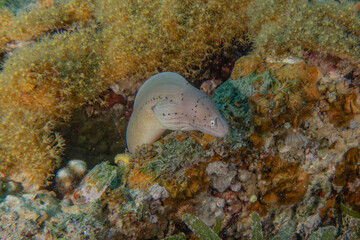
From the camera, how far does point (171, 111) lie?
2490 millimetres

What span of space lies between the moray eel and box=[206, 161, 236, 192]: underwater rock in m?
0.46

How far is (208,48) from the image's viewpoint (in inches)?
137

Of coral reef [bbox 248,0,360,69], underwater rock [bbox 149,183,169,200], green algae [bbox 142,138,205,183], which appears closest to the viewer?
underwater rock [bbox 149,183,169,200]

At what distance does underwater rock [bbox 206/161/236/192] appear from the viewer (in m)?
2.45

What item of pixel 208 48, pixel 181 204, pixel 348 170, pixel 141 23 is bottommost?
pixel 348 170

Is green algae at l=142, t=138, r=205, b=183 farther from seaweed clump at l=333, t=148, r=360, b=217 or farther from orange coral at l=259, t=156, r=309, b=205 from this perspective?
seaweed clump at l=333, t=148, r=360, b=217

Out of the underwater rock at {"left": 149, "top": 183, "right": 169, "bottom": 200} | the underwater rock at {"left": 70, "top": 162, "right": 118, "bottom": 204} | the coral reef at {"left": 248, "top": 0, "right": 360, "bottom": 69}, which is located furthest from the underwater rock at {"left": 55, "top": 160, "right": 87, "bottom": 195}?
the coral reef at {"left": 248, "top": 0, "right": 360, "bottom": 69}

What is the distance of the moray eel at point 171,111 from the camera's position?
7.16 feet

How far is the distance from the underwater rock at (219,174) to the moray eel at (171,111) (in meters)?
0.46

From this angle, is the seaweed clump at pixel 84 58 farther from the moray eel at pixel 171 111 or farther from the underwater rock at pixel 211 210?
the underwater rock at pixel 211 210

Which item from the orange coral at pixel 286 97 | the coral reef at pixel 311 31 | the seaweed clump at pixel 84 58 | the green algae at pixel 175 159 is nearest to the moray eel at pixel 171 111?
the green algae at pixel 175 159

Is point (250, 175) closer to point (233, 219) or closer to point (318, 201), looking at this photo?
point (233, 219)

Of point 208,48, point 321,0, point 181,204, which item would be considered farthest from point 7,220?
point 321,0

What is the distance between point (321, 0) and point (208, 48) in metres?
1.73
